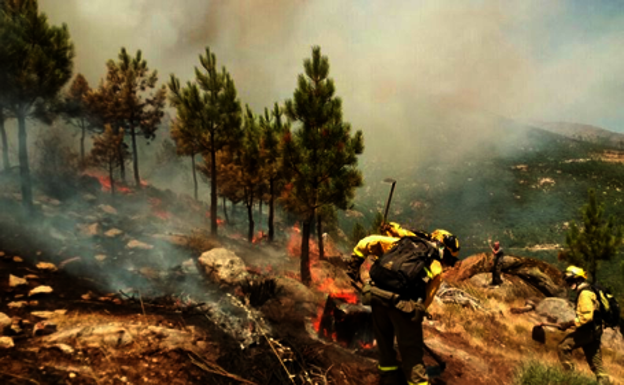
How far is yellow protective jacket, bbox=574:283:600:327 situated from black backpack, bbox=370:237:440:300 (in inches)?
142

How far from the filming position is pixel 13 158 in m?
29.2

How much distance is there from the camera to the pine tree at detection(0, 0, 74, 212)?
13.1 metres

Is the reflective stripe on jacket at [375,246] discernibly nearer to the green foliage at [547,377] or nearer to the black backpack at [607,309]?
the green foliage at [547,377]

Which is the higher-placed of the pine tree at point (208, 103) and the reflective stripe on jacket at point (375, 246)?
the pine tree at point (208, 103)

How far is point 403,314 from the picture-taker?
14.3 feet

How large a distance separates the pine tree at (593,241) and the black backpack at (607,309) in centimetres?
1741

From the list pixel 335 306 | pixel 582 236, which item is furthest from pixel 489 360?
pixel 582 236

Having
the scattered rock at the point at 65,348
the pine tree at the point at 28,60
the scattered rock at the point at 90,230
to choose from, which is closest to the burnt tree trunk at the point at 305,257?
the scattered rock at the point at 90,230

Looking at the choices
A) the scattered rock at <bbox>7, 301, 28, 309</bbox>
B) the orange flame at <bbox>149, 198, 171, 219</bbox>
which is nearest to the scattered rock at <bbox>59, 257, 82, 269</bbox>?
the scattered rock at <bbox>7, 301, 28, 309</bbox>

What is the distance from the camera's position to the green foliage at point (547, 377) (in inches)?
214

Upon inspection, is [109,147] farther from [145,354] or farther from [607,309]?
[607,309]

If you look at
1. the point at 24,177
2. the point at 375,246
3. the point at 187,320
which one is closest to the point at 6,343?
the point at 187,320

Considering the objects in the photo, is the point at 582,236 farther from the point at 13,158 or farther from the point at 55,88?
the point at 13,158

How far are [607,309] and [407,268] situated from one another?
180 inches
